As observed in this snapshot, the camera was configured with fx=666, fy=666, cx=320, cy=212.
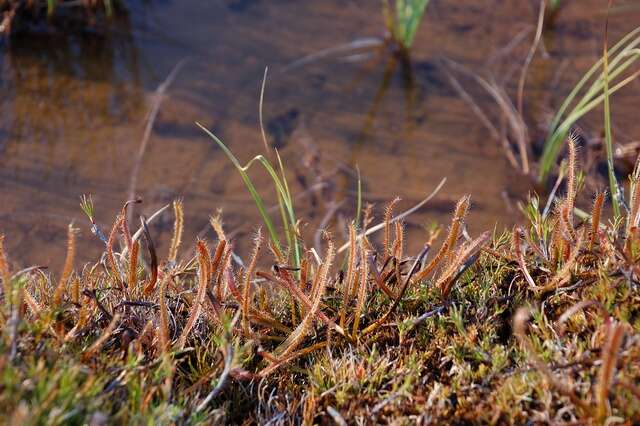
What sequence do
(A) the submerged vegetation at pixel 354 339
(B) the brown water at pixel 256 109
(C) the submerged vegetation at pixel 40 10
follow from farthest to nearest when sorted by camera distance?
(C) the submerged vegetation at pixel 40 10, (B) the brown water at pixel 256 109, (A) the submerged vegetation at pixel 354 339

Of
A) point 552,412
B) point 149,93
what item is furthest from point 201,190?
point 552,412

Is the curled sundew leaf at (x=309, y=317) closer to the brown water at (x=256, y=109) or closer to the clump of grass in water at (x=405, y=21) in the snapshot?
the brown water at (x=256, y=109)

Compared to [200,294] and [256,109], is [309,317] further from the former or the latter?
[256,109]

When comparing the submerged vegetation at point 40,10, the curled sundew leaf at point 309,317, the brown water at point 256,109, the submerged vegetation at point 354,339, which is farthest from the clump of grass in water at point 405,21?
the curled sundew leaf at point 309,317

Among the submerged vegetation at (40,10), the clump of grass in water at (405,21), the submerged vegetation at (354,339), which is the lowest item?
the submerged vegetation at (354,339)

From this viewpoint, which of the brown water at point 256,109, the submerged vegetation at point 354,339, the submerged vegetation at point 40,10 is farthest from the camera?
the submerged vegetation at point 40,10

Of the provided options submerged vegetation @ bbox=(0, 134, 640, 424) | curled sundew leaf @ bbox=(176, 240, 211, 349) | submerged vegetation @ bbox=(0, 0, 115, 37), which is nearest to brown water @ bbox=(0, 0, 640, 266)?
submerged vegetation @ bbox=(0, 0, 115, 37)
